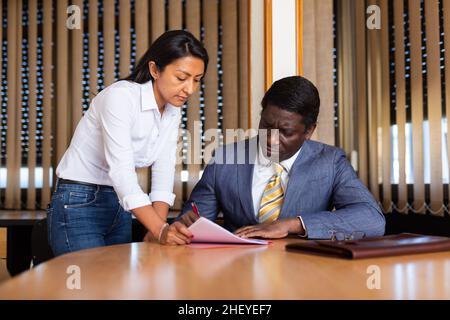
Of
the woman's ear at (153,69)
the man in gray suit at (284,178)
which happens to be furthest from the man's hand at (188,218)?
the woman's ear at (153,69)

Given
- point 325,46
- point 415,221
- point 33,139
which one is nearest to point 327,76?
point 325,46

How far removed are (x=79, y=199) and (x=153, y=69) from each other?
0.50 metres

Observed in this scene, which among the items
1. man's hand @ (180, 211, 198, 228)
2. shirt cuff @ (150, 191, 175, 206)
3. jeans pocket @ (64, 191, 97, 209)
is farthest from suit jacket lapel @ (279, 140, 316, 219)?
jeans pocket @ (64, 191, 97, 209)

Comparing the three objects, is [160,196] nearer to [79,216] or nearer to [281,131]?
[79,216]

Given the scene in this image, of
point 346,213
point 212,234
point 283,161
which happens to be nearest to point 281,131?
point 283,161

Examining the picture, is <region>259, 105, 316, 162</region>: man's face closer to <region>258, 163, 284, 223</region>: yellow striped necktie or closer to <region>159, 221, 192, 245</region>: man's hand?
<region>258, 163, 284, 223</region>: yellow striped necktie

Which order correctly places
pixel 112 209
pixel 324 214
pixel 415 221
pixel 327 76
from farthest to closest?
pixel 415 221
pixel 327 76
pixel 112 209
pixel 324 214

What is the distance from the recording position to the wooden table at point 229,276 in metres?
0.91

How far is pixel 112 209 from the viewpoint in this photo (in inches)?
78.2

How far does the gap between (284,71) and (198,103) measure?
149 centimetres

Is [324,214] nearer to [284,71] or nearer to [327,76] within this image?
[284,71]

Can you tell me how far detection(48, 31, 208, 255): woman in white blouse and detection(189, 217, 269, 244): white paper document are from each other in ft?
0.74

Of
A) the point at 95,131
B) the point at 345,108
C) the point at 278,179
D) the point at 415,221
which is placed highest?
the point at 345,108

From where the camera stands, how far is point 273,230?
1.75 metres
